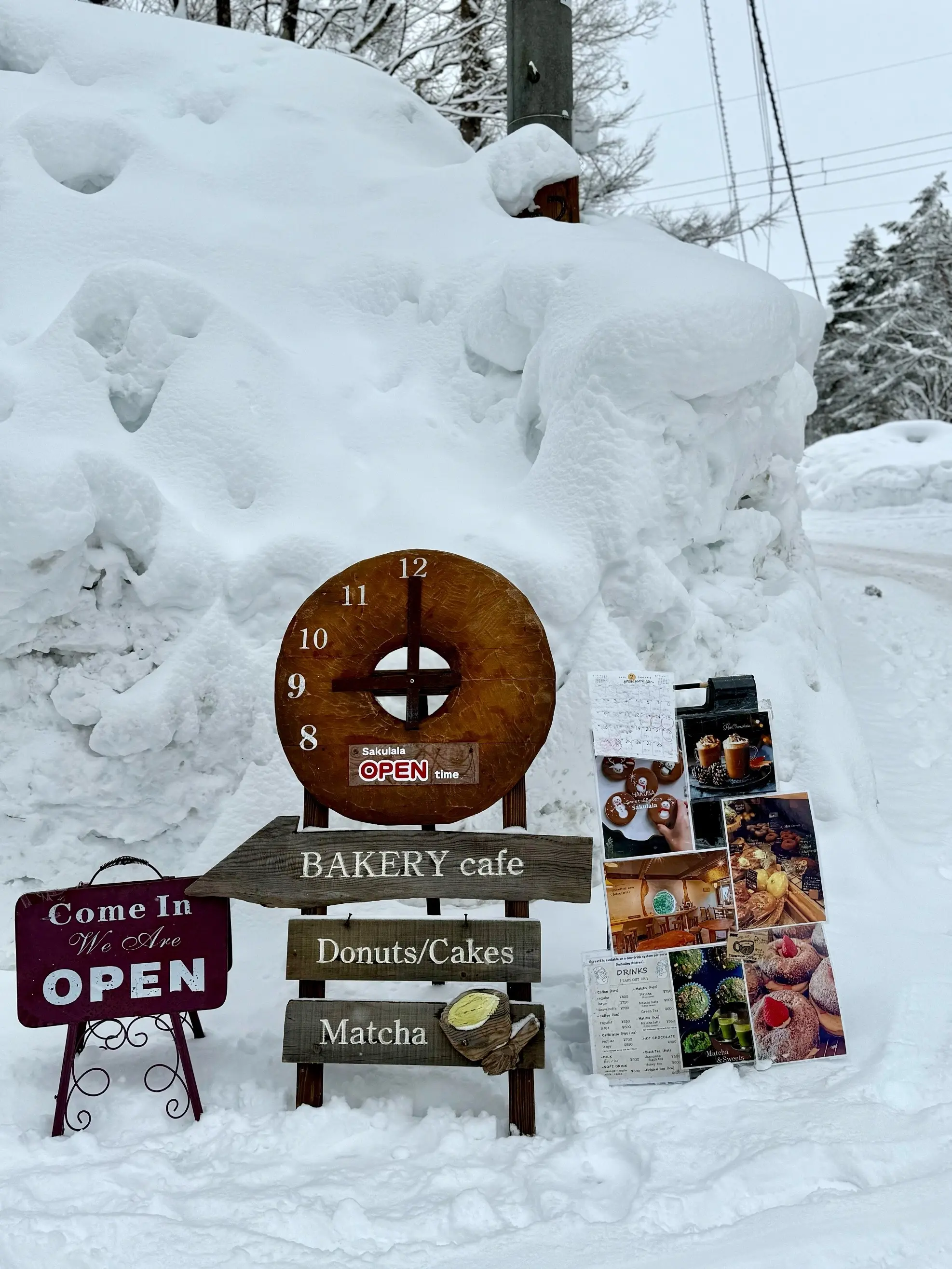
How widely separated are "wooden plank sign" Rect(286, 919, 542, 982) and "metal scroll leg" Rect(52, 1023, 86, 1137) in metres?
0.67

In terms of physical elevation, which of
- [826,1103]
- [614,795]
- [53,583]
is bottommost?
[826,1103]

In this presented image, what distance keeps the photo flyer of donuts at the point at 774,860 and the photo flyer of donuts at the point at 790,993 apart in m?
Result: 0.05

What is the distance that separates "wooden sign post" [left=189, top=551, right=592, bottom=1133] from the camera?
10.2 ft

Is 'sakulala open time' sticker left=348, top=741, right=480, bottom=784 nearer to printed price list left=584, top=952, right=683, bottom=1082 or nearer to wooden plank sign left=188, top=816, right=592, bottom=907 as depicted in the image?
wooden plank sign left=188, top=816, right=592, bottom=907

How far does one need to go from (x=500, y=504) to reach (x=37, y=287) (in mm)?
2747

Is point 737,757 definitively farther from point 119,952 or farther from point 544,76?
point 544,76

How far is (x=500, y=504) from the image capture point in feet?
16.1

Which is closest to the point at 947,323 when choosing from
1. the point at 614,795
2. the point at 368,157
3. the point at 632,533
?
the point at 368,157

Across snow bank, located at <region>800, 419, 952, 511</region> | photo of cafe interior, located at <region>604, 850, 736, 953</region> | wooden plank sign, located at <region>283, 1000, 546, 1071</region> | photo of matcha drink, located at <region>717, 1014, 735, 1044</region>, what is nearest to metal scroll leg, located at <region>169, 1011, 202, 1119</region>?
wooden plank sign, located at <region>283, 1000, 546, 1071</region>

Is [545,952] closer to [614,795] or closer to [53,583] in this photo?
[614,795]

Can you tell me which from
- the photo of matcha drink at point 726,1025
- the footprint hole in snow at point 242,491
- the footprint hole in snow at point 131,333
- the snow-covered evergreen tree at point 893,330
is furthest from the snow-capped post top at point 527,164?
the snow-covered evergreen tree at point 893,330

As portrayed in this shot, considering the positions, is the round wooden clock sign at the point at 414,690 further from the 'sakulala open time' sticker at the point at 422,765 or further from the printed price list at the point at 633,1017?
the printed price list at the point at 633,1017

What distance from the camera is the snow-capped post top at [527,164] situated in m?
6.30

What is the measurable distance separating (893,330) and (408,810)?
25865 mm
